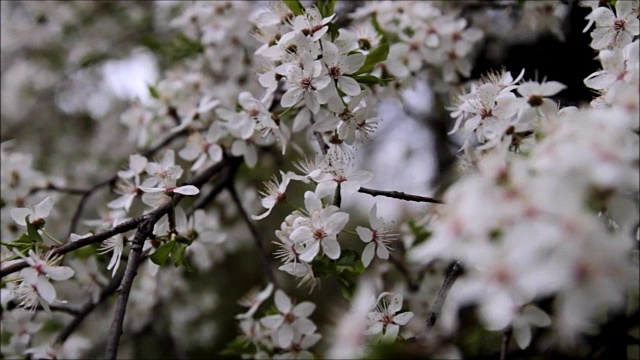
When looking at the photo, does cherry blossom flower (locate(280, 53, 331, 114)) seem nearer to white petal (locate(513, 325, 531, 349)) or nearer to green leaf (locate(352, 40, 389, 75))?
green leaf (locate(352, 40, 389, 75))

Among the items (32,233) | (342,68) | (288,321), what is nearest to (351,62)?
(342,68)

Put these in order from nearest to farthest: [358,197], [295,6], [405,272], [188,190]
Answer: [188,190]
[295,6]
[358,197]
[405,272]

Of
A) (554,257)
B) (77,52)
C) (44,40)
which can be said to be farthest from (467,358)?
(44,40)

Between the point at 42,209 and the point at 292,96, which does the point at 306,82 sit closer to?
the point at 292,96

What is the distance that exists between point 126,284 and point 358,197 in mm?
635

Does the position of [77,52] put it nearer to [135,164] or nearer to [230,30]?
[230,30]

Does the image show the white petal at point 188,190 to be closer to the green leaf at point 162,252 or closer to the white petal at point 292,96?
the green leaf at point 162,252

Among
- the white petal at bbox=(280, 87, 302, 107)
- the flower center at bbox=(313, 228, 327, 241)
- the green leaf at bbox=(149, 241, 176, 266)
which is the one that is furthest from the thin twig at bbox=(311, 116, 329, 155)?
the green leaf at bbox=(149, 241, 176, 266)

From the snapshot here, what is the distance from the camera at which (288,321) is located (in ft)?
4.18

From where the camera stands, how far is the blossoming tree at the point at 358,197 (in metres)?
0.64

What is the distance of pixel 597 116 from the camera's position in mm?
714

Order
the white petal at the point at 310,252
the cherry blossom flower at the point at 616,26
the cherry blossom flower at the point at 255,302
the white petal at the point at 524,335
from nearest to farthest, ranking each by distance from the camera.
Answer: the white petal at the point at 524,335
the white petal at the point at 310,252
the cherry blossom flower at the point at 616,26
the cherry blossom flower at the point at 255,302

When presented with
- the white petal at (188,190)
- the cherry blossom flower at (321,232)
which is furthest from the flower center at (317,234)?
the white petal at (188,190)

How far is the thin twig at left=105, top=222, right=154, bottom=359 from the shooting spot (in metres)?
1.05
